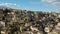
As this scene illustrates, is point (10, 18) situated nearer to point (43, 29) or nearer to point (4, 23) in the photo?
point (4, 23)

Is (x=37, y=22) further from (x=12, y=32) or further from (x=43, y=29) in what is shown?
(x=12, y=32)

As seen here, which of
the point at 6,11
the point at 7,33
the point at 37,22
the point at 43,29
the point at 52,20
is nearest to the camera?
the point at 7,33

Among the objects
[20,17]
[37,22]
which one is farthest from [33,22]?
[20,17]

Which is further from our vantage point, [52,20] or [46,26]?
[52,20]

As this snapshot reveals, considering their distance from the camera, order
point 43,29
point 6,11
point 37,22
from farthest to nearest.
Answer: point 6,11 < point 37,22 < point 43,29

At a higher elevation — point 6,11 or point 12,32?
point 6,11

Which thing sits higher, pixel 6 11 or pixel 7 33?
pixel 6 11

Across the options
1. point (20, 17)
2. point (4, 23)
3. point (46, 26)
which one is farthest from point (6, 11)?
point (46, 26)

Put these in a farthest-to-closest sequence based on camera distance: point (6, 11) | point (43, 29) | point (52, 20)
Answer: point (6, 11), point (52, 20), point (43, 29)

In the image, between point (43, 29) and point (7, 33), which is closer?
point (7, 33)
